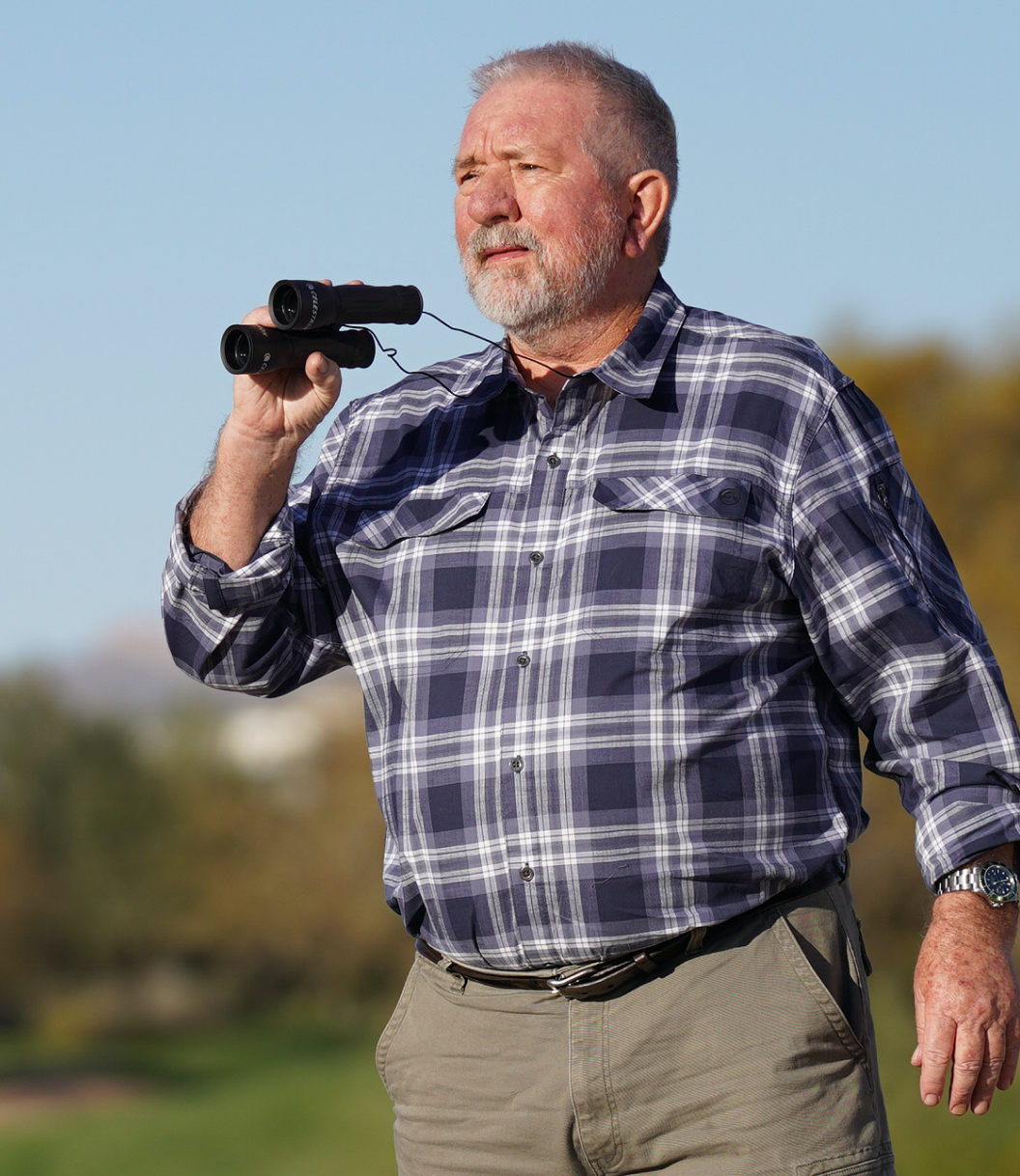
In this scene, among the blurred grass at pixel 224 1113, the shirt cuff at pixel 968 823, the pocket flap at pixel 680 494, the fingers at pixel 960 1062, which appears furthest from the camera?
the blurred grass at pixel 224 1113

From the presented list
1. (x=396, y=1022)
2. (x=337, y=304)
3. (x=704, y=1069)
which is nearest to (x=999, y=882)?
(x=704, y=1069)

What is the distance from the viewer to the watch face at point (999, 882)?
7.59ft

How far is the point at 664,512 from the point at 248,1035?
39.1 m

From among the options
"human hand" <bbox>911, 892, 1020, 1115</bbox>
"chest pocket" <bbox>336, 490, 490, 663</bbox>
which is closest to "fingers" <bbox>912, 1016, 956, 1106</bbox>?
"human hand" <bbox>911, 892, 1020, 1115</bbox>

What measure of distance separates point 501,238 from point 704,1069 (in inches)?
56.5

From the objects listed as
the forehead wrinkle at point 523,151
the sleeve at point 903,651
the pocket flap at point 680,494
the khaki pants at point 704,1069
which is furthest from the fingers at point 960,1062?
the forehead wrinkle at point 523,151

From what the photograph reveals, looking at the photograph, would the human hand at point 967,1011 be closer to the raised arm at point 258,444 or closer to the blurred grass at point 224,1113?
the raised arm at point 258,444

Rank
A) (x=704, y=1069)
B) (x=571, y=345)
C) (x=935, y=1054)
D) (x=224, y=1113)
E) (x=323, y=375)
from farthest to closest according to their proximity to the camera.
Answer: (x=224, y=1113) → (x=571, y=345) → (x=323, y=375) → (x=704, y=1069) → (x=935, y=1054)

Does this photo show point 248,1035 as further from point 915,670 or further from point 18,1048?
point 915,670

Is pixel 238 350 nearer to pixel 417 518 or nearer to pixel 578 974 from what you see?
pixel 417 518

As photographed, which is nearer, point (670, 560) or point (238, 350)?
point (670, 560)

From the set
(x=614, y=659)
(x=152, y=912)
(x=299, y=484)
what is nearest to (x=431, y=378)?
(x=299, y=484)

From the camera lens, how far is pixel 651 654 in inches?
93.0

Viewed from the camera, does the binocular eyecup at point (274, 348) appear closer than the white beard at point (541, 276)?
Yes
